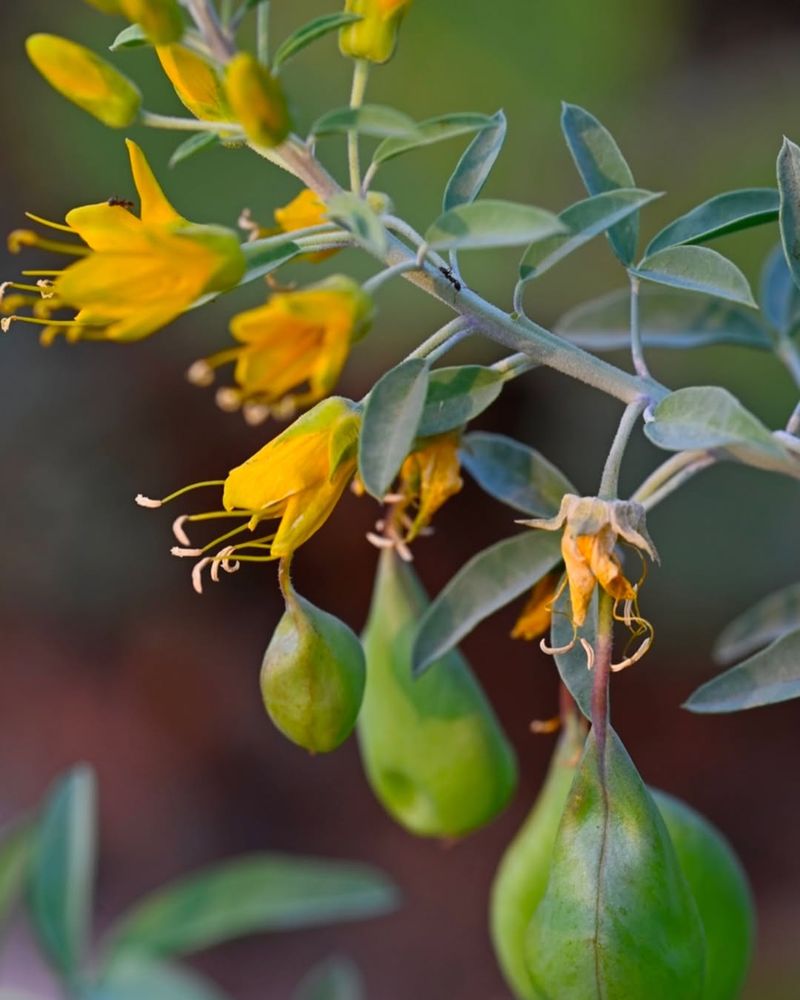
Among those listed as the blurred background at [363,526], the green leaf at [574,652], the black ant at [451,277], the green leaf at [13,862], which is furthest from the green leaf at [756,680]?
the blurred background at [363,526]

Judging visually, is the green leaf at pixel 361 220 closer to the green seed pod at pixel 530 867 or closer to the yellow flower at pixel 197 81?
the yellow flower at pixel 197 81

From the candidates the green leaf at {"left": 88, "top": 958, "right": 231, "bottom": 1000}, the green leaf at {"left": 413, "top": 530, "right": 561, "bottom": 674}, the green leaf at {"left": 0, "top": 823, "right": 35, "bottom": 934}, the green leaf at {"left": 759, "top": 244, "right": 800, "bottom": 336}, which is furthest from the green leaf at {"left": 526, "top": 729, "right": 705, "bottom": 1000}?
the green leaf at {"left": 0, "top": 823, "right": 35, "bottom": 934}

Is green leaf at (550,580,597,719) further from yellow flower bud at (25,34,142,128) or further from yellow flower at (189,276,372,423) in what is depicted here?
yellow flower bud at (25,34,142,128)

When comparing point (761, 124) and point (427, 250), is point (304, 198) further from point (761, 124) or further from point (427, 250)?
point (761, 124)

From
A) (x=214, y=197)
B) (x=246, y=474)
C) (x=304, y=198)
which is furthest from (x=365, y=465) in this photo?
(x=214, y=197)

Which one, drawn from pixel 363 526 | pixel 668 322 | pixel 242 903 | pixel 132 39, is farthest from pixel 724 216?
pixel 363 526

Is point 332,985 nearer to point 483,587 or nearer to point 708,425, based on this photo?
point 483,587
